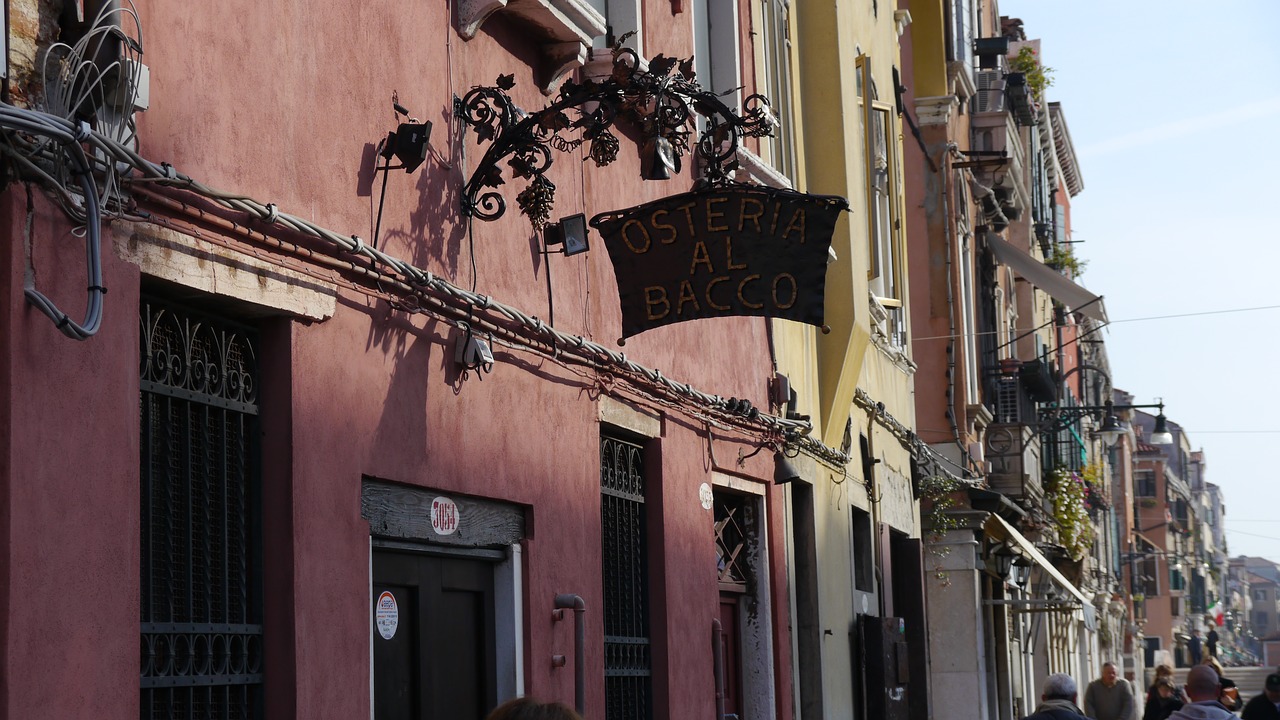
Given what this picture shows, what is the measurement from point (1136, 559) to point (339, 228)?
64.7m

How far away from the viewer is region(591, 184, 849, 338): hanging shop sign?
28.5 feet

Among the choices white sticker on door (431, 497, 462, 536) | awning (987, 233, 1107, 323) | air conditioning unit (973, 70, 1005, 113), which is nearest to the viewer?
white sticker on door (431, 497, 462, 536)

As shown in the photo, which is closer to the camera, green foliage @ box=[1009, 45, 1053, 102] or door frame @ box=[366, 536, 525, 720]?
door frame @ box=[366, 536, 525, 720]

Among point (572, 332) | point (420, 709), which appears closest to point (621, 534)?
point (572, 332)

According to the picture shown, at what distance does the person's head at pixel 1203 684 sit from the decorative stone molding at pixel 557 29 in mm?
A: 4843

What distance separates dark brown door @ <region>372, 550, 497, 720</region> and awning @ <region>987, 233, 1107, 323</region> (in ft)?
63.2

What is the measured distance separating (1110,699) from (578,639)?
8.66m

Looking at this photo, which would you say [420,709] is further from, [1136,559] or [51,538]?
[1136,559]

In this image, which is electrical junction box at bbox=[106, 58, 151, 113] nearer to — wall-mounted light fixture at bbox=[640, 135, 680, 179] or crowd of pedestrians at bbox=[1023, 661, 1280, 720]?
wall-mounted light fixture at bbox=[640, 135, 680, 179]

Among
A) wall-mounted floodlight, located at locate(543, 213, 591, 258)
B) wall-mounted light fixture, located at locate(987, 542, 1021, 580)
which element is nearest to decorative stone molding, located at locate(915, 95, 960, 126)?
wall-mounted light fixture, located at locate(987, 542, 1021, 580)

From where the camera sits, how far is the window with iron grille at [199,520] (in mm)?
5645

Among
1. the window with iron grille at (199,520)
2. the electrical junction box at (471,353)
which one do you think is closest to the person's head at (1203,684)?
the electrical junction box at (471,353)

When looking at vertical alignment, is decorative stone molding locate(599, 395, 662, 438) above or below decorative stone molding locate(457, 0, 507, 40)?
below

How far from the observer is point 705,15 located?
1246 cm
